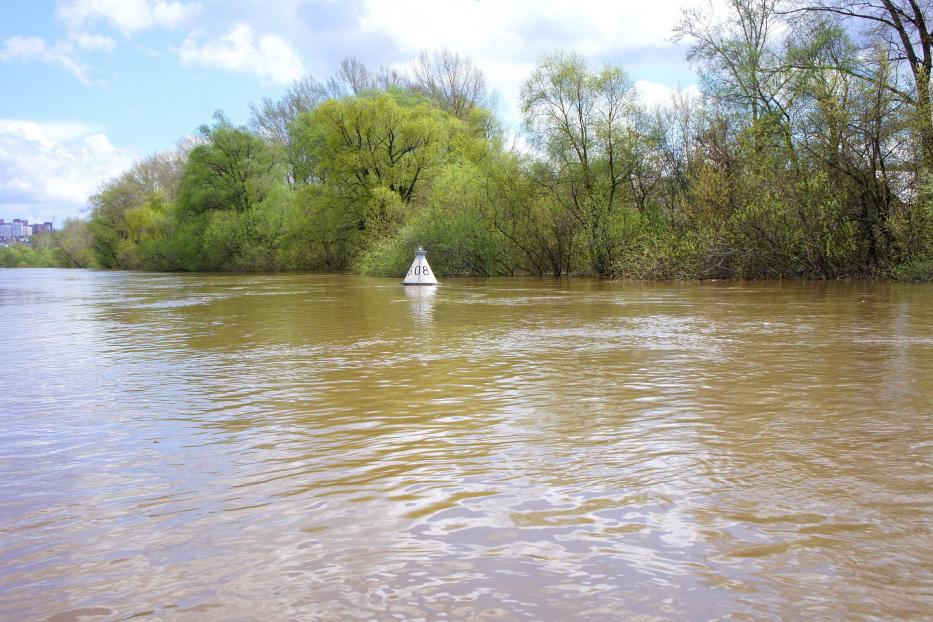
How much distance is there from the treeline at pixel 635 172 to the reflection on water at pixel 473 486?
17668mm

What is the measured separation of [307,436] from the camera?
170 inches

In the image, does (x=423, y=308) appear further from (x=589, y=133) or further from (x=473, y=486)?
(x=589, y=133)

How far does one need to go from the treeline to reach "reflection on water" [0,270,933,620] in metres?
17.7

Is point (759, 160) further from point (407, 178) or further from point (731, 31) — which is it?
point (407, 178)

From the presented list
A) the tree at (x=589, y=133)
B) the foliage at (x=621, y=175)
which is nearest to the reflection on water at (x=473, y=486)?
the foliage at (x=621, y=175)

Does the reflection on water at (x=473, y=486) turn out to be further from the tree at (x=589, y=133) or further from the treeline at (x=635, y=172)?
the tree at (x=589, y=133)

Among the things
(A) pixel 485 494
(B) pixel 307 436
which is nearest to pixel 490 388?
(B) pixel 307 436

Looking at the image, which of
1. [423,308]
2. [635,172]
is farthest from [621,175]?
[423,308]

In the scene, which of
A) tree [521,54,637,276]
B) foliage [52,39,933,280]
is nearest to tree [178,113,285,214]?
foliage [52,39,933,280]

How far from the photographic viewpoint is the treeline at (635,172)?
2331 centimetres

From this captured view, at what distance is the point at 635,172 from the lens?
3247 cm

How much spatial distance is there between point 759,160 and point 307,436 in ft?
79.2

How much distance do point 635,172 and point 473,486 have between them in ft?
100

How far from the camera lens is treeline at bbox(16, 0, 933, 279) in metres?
23.3
